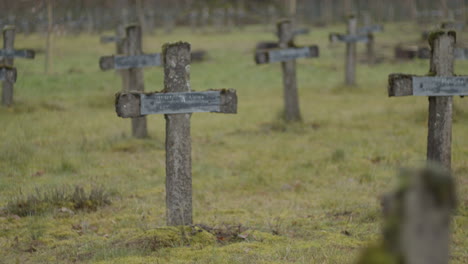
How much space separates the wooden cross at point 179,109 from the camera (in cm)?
575

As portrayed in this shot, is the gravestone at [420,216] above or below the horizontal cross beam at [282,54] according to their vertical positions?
below

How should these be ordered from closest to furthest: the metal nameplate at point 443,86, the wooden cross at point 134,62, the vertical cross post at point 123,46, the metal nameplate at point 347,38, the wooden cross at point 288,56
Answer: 1. the metal nameplate at point 443,86
2. the wooden cross at point 134,62
3. the wooden cross at point 288,56
4. the vertical cross post at point 123,46
5. the metal nameplate at point 347,38

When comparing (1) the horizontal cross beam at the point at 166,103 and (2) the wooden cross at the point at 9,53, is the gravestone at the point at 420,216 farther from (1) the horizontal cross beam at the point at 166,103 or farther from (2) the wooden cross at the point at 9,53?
(2) the wooden cross at the point at 9,53

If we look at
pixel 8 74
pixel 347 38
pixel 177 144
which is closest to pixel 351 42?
pixel 347 38

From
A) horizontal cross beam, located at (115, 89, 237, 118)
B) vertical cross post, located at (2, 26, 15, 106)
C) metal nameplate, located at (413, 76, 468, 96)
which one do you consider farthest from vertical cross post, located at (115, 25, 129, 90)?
metal nameplate, located at (413, 76, 468, 96)

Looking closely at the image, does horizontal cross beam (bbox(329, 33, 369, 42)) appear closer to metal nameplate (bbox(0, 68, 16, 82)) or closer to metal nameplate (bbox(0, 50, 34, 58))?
metal nameplate (bbox(0, 50, 34, 58))

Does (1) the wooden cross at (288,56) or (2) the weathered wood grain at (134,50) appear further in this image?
(1) the wooden cross at (288,56)

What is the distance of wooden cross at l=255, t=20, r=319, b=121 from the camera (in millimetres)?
12188

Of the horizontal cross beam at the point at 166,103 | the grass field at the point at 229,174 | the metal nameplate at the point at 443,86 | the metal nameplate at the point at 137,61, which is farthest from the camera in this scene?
the metal nameplate at the point at 137,61

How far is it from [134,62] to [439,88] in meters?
5.58

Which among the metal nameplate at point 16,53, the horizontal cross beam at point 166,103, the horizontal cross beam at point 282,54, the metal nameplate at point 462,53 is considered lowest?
the horizontal cross beam at point 166,103

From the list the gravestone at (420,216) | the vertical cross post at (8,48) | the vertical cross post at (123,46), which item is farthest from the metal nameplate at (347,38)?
the gravestone at (420,216)

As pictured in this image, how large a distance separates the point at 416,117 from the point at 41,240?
9.72 metres

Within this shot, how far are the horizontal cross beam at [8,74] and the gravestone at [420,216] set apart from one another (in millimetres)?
9524
